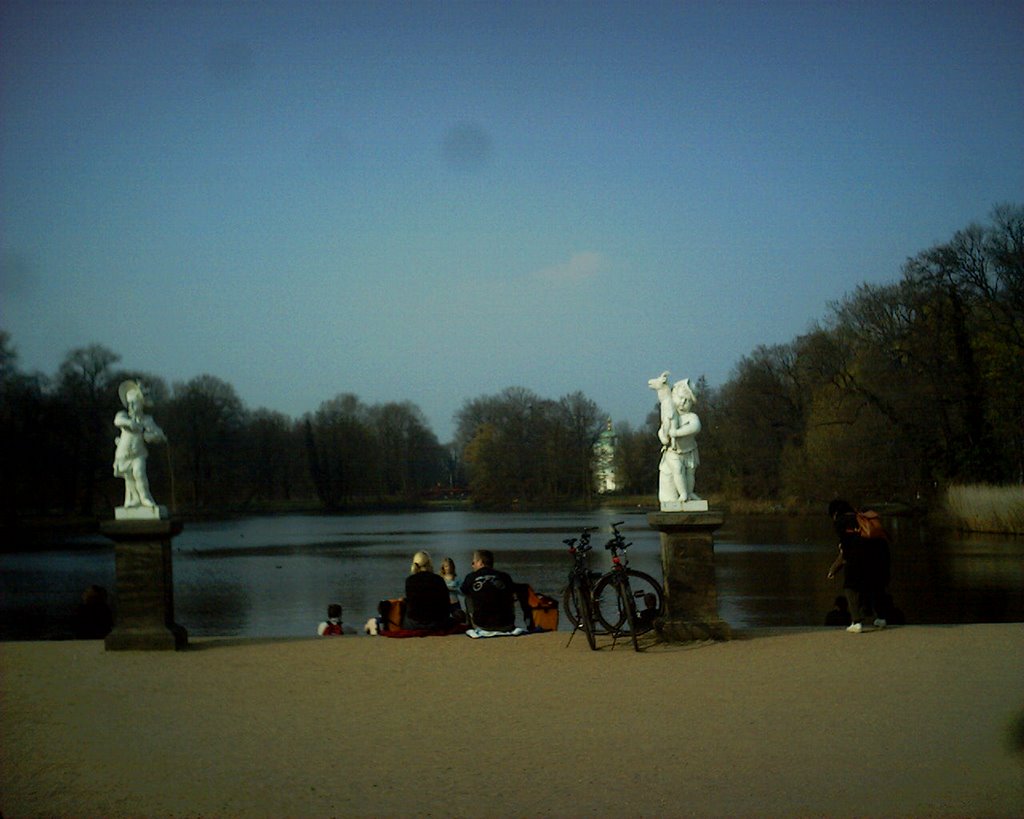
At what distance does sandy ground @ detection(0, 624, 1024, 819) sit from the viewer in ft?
18.1

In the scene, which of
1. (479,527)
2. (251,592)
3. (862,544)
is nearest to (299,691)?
(862,544)

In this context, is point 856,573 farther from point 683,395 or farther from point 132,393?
point 132,393

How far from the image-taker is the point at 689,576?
10.2 meters

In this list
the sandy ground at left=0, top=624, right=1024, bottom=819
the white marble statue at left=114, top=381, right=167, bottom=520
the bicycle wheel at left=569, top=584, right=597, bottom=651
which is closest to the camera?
the sandy ground at left=0, top=624, right=1024, bottom=819

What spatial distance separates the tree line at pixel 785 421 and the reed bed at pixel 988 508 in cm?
474

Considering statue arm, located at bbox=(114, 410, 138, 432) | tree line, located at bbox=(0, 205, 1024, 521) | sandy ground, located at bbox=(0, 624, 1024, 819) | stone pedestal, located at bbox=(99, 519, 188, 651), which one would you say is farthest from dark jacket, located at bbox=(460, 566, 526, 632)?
tree line, located at bbox=(0, 205, 1024, 521)

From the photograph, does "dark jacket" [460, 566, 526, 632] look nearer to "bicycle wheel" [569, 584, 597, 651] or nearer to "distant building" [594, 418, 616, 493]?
"bicycle wheel" [569, 584, 597, 651]

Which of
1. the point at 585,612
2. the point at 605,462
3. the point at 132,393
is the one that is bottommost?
the point at 585,612

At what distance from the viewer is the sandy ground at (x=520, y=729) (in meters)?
5.52

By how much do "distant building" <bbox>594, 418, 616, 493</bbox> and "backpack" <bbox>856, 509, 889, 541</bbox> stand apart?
78177mm

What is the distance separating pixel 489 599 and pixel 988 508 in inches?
1245

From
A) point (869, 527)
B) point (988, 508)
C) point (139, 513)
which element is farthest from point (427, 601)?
point (988, 508)

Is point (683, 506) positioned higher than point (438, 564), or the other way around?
point (683, 506)

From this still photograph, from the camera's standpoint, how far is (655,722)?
711 centimetres
